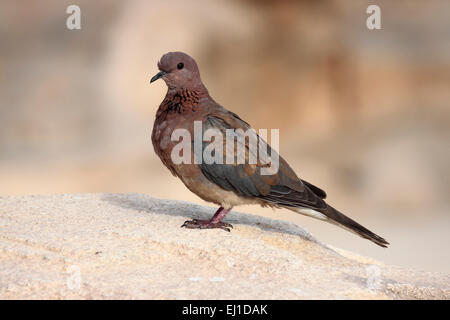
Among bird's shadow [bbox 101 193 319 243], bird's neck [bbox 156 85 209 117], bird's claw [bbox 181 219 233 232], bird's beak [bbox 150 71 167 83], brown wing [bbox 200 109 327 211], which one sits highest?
bird's beak [bbox 150 71 167 83]

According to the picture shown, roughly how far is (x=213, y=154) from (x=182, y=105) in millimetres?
523

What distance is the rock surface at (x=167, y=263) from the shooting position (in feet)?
14.0

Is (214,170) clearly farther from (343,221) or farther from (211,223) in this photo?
(343,221)

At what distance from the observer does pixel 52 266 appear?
4.70 metres

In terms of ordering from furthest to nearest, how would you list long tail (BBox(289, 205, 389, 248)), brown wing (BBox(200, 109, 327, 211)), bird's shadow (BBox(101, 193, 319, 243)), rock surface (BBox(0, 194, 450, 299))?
bird's shadow (BBox(101, 193, 319, 243)) → long tail (BBox(289, 205, 389, 248)) → brown wing (BBox(200, 109, 327, 211)) → rock surface (BBox(0, 194, 450, 299))

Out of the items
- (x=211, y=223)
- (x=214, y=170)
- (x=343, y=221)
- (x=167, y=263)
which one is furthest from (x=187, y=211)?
(x=167, y=263)

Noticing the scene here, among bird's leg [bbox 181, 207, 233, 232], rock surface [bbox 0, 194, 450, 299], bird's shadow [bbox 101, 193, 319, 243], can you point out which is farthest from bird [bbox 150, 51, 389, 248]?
bird's shadow [bbox 101, 193, 319, 243]

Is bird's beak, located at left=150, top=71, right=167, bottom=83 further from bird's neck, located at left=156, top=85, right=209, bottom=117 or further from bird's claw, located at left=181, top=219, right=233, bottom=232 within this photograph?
bird's claw, located at left=181, top=219, right=233, bottom=232

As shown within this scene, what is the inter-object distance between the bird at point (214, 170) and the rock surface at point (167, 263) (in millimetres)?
295

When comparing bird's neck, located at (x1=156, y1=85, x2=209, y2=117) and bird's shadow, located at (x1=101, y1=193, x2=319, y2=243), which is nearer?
bird's neck, located at (x1=156, y1=85, x2=209, y2=117)

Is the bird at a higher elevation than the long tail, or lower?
higher

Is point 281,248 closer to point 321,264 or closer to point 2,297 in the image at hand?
point 321,264

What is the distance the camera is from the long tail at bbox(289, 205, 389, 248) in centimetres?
571

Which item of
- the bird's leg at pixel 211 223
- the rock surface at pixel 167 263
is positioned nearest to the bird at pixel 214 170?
the bird's leg at pixel 211 223
